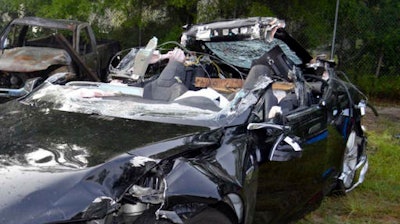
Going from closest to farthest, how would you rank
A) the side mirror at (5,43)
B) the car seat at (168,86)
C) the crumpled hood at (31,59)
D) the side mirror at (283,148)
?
the side mirror at (283,148) → the car seat at (168,86) → the crumpled hood at (31,59) → the side mirror at (5,43)

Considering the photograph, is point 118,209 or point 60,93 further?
point 60,93

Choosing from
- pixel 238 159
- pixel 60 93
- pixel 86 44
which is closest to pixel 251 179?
pixel 238 159

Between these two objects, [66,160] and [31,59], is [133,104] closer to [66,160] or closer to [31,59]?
[66,160]

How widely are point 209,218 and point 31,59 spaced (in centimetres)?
660

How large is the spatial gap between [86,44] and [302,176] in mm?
7309

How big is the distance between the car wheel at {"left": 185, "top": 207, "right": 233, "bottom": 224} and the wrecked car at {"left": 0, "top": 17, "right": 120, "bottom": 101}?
4528mm

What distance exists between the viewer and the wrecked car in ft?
27.7

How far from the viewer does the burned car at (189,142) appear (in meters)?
2.51

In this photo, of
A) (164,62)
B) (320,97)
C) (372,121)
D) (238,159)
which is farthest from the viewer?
(372,121)

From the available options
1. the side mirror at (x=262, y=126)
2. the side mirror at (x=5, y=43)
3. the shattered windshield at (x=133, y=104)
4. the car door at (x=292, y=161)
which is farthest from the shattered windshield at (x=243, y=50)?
the side mirror at (x=5, y=43)

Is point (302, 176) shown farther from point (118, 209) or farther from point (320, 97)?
point (118, 209)

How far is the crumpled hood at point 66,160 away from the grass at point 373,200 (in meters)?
2.24

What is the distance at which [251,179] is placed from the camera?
10.8 ft

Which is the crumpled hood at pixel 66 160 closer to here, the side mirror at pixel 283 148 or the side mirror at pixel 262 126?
the side mirror at pixel 262 126
